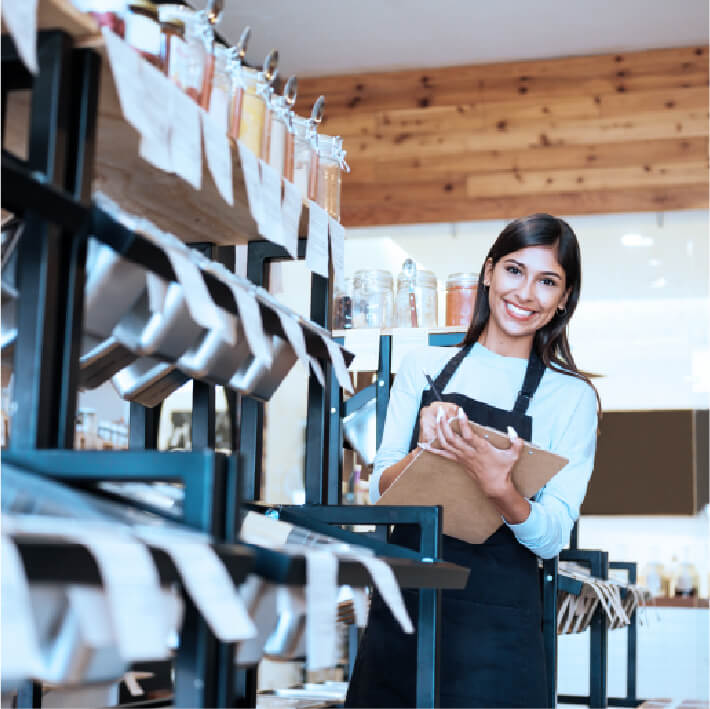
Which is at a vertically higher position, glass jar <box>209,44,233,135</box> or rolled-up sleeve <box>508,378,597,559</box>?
glass jar <box>209,44,233,135</box>

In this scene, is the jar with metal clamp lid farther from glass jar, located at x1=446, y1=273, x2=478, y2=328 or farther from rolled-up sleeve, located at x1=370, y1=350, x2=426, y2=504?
glass jar, located at x1=446, y1=273, x2=478, y2=328

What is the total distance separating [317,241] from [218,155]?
467 millimetres

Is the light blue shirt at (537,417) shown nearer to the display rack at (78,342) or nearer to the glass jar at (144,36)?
the display rack at (78,342)

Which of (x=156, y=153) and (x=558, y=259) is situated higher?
(x=558, y=259)

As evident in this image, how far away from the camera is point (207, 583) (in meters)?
0.89

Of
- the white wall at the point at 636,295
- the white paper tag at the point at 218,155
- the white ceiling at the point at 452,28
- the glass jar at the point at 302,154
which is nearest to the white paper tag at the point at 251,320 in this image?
the white paper tag at the point at 218,155

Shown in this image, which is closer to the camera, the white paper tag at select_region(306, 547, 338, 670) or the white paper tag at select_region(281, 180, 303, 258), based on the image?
the white paper tag at select_region(306, 547, 338, 670)

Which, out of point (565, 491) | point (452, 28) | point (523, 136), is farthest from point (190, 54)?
point (523, 136)

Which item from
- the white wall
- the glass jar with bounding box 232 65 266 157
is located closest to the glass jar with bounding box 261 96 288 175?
the glass jar with bounding box 232 65 266 157

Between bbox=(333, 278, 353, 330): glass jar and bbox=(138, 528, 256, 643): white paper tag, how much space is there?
2405mm

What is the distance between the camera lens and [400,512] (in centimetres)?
160

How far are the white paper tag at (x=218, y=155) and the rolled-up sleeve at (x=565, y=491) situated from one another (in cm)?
82

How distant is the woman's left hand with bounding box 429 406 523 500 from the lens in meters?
1.65

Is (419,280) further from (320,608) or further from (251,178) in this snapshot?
(320,608)
